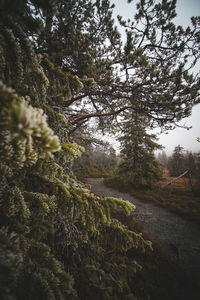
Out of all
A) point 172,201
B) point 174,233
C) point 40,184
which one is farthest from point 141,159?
point 40,184

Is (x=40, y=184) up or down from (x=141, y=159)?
down

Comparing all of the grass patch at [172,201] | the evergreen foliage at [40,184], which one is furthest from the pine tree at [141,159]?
the evergreen foliage at [40,184]

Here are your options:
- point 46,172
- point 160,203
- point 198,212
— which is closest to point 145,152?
point 160,203

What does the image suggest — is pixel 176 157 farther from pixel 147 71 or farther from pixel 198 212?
pixel 147 71

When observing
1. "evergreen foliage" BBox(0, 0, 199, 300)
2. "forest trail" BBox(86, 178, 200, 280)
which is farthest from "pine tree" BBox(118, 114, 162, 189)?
"evergreen foliage" BBox(0, 0, 199, 300)

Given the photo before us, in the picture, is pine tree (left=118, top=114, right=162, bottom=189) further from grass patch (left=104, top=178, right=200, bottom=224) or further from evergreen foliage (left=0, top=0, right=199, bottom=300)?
evergreen foliage (left=0, top=0, right=199, bottom=300)

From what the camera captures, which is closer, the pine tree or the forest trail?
the forest trail

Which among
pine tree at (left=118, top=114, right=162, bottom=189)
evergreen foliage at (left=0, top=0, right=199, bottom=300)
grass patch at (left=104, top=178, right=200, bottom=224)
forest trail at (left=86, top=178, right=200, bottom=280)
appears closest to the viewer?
evergreen foliage at (left=0, top=0, right=199, bottom=300)

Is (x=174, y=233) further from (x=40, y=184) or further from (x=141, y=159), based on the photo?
(x=40, y=184)

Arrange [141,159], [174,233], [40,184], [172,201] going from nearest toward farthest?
1. [40,184]
2. [174,233]
3. [172,201]
4. [141,159]

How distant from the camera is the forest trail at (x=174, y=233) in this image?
15.4 feet

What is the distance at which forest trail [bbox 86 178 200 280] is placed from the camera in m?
4.69

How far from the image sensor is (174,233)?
6492 millimetres

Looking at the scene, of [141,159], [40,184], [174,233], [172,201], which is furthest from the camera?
[141,159]
